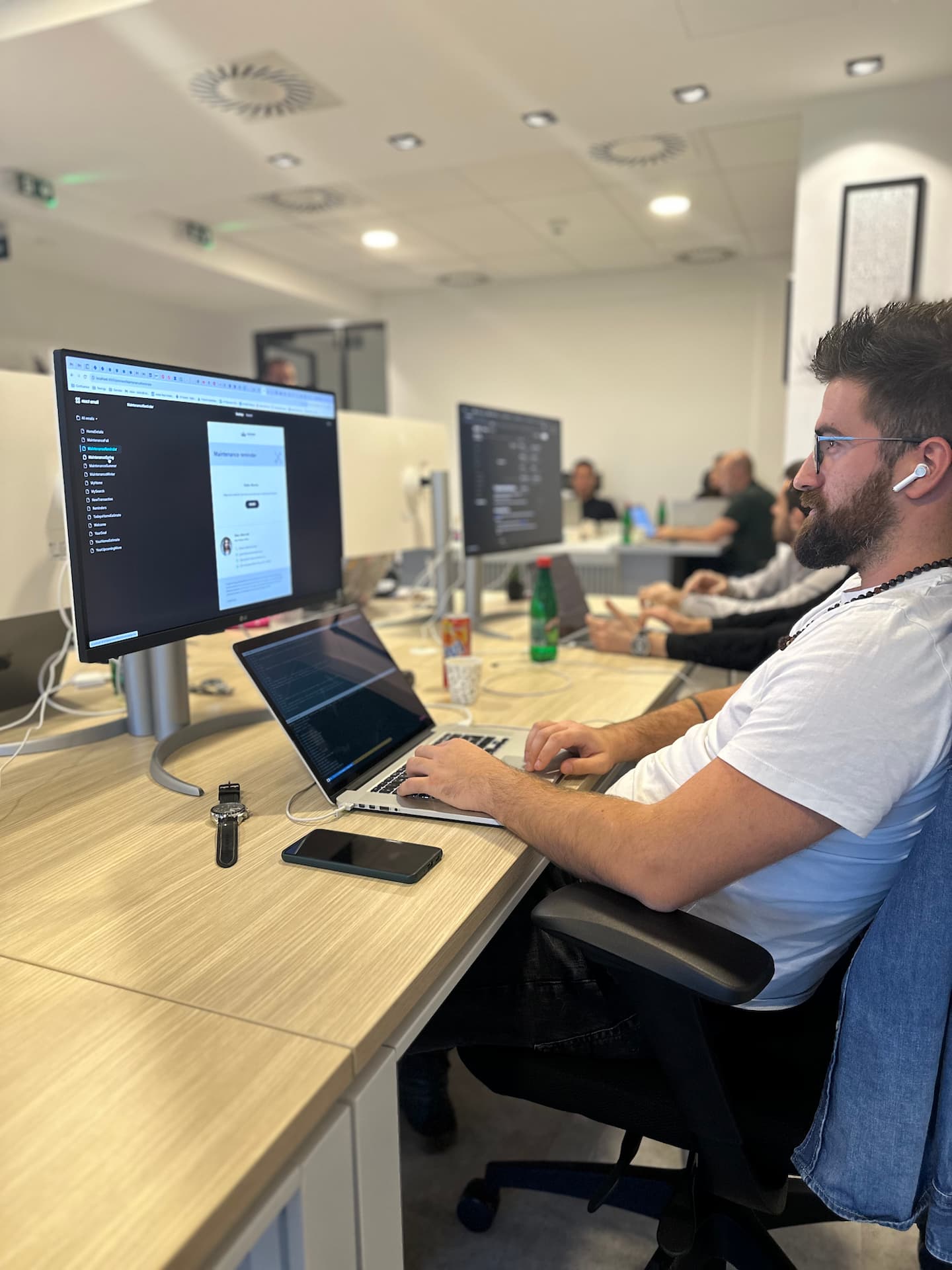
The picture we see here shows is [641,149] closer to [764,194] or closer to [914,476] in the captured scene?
[764,194]

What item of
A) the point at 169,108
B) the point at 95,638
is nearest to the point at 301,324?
the point at 169,108

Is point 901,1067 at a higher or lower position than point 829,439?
lower

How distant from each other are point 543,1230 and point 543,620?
3.96 feet

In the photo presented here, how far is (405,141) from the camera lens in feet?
14.0

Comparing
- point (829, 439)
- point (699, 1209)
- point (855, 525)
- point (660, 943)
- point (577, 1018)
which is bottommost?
point (699, 1209)

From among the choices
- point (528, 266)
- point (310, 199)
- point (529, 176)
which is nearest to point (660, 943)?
point (529, 176)

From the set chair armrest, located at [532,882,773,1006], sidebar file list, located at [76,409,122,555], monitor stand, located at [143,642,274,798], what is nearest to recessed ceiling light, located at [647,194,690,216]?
monitor stand, located at [143,642,274,798]

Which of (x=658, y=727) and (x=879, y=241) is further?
(x=879, y=241)

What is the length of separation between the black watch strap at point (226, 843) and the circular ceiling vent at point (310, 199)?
16.2 ft

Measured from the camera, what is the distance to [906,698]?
2.75 ft

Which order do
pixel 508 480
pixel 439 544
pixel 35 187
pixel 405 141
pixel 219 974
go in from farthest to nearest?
pixel 35 187 < pixel 405 141 < pixel 439 544 < pixel 508 480 < pixel 219 974

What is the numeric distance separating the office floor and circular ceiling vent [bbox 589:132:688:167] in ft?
14.5

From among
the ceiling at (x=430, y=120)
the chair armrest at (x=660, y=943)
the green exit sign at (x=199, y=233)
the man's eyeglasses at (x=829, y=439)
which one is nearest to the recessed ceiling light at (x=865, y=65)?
the ceiling at (x=430, y=120)

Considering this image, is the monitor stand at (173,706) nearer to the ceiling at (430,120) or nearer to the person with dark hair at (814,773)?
the person with dark hair at (814,773)
